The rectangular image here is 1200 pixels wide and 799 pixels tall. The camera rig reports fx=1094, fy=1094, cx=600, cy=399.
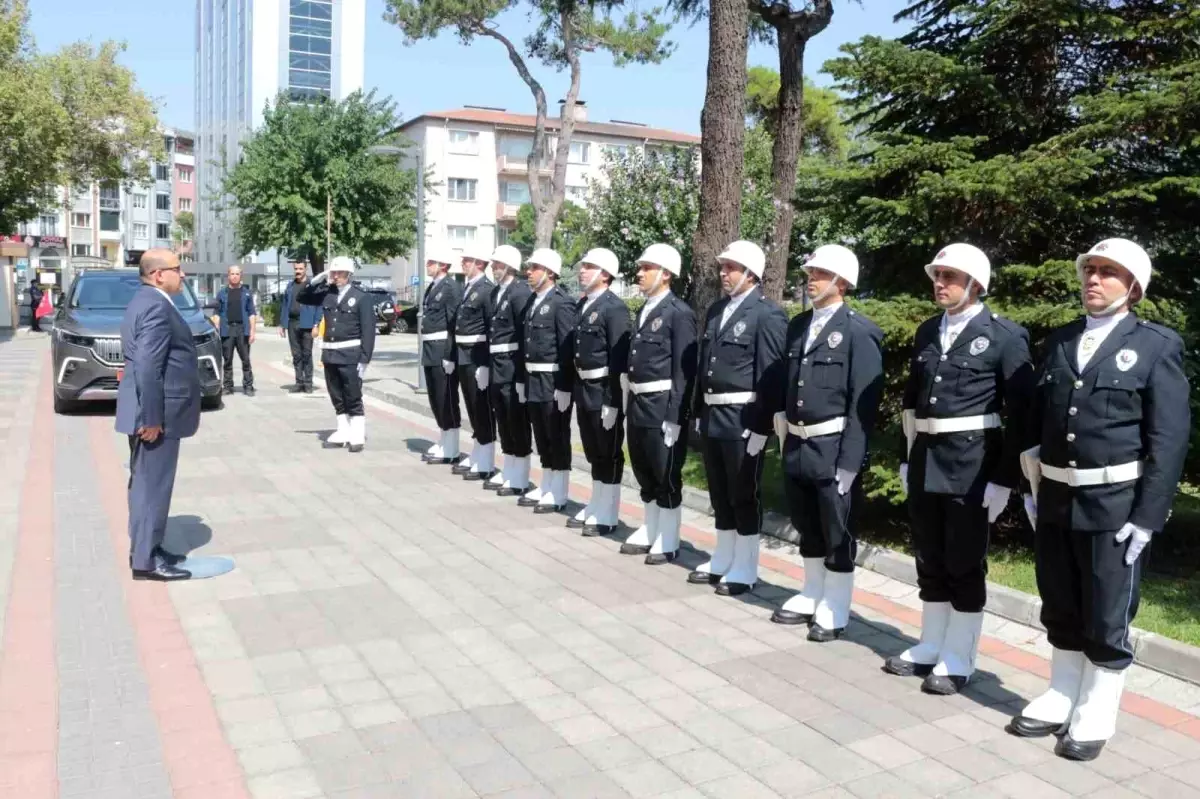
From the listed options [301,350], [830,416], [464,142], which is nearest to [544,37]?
[301,350]

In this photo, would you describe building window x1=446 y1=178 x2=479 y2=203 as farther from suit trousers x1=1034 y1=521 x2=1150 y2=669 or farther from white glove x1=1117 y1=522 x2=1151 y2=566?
white glove x1=1117 y1=522 x2=1151 y2=566

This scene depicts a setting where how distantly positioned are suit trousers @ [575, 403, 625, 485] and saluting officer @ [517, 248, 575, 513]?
0.44m

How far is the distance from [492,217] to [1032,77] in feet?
206

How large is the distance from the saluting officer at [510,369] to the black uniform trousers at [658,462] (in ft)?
6.47

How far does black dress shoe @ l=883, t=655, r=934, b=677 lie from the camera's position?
5.50m

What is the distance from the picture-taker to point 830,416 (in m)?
5.86

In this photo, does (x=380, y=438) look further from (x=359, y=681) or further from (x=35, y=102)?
(x=35, y=102)

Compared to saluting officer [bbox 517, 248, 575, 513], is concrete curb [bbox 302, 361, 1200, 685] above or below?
below

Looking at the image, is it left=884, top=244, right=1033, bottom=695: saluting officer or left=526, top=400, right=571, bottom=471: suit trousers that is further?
left=526, top=400, right=571, bottom=471: suit trousers

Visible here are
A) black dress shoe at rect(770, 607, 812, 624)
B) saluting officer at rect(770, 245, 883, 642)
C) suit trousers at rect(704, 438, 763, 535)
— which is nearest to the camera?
saluting officer at rect(770, 245, 883, 642)

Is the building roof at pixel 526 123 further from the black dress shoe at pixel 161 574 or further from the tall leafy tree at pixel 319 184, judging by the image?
the black dress shoe at pixel 161 574

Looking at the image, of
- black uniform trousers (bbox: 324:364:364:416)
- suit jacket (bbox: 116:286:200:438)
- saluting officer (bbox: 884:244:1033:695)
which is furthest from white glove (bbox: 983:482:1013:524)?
black uniform trousers (bbox: 324:364:364:416)

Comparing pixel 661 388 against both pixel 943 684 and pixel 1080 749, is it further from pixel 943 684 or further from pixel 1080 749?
pixel 1080 749

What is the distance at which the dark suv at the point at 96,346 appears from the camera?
46.3 ft
